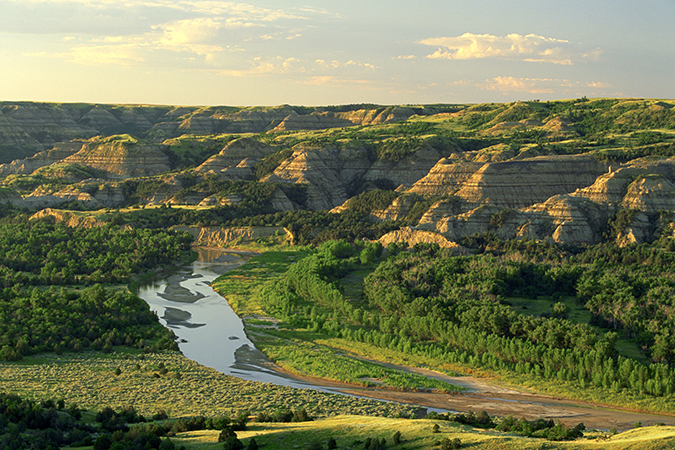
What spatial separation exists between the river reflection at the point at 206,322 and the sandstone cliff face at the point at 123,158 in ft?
244

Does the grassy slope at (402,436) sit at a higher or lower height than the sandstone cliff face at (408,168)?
lower

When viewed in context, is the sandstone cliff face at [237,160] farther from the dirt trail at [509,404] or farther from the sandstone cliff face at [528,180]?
the dirt trail at [509,404]

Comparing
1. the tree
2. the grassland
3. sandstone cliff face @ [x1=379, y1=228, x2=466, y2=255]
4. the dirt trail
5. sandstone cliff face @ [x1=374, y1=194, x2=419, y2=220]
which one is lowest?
the grassland

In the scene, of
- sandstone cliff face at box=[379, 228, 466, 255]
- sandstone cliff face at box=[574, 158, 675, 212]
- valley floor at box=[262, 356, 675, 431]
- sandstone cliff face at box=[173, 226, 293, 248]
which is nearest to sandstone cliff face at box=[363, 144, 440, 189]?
sandstone cliff face at box=[173, 226, 293, 248]

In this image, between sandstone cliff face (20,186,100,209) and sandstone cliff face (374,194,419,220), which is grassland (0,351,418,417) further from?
sandstone cliff face (20,186,100,209)

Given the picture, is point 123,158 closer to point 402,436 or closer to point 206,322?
point 206,322

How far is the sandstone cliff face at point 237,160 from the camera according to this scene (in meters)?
160

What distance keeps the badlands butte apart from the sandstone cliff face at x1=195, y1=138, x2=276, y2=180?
35cm

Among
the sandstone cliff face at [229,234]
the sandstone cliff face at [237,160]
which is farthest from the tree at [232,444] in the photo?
the sandstone cliff face at [237,160]

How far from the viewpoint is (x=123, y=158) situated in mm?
177625

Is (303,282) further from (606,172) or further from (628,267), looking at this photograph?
(606,172)

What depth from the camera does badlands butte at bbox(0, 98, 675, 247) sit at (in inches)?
4163

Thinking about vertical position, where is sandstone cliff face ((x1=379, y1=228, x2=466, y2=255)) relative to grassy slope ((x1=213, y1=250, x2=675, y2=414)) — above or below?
above

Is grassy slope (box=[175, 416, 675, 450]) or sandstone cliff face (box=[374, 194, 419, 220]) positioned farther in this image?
sandstone cliff face (box=[374, 194, 419, 220])
